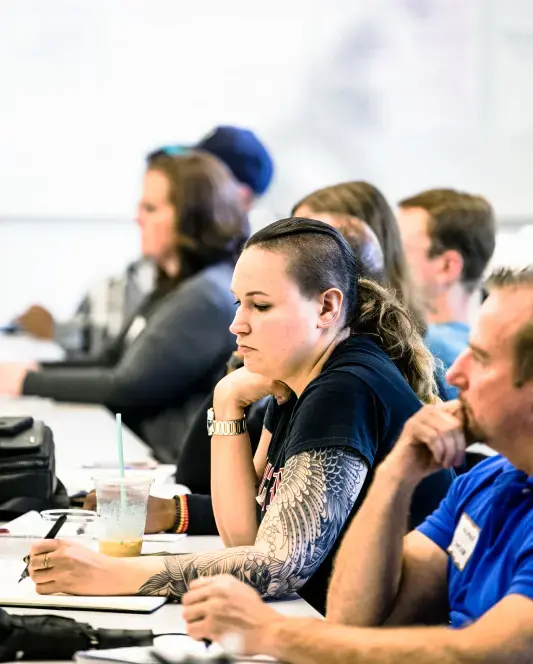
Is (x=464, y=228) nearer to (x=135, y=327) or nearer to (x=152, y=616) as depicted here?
(x=135, y=327)

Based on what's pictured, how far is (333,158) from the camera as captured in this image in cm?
670

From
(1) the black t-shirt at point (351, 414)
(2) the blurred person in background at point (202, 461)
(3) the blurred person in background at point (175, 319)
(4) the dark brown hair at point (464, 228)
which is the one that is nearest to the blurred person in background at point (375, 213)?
(2) the blurred person in background at point (202, 461)

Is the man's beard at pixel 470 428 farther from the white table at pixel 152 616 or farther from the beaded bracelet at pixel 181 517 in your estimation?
the beaded bracelet at pixel 181 517

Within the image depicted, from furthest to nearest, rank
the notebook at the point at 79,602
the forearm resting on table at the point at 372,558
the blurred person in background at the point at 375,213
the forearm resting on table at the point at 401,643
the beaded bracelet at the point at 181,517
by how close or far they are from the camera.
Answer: the blurred person in background at the point at 375,213 < the beaded bracelet at the point at 181,517 < the notebook at the point at 79,602 < the forearm resting on table at the point at 372,558 < the forearm resting on table at the point at 401,643

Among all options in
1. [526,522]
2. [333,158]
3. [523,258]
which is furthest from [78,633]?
[333,158]

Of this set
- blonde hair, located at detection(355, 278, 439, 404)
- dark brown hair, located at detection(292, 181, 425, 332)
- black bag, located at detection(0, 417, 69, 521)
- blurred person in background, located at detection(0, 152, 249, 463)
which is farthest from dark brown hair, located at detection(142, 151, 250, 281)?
blonde hair, located at detection(355, 278, 439, 404)

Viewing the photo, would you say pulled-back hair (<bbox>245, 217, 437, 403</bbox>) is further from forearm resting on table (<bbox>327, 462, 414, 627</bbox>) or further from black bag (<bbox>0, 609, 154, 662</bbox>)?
black bag (<bbox>0, 609, 154, 662</bbox>)

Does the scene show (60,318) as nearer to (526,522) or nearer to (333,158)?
(333,158)

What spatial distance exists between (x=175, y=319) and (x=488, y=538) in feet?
7.97

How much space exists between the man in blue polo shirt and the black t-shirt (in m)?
0.19

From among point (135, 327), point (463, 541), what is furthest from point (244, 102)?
point (463, 541)

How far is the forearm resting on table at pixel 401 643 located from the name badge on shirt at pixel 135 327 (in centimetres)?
295

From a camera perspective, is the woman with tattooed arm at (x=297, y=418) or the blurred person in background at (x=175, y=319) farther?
the blurred person in background at (x=175, y=319)

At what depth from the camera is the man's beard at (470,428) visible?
55.7 inches
